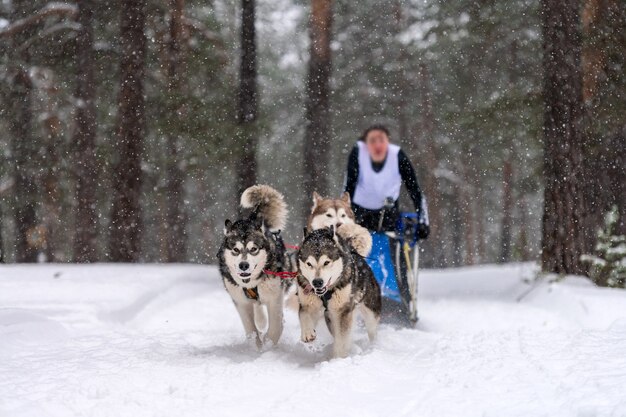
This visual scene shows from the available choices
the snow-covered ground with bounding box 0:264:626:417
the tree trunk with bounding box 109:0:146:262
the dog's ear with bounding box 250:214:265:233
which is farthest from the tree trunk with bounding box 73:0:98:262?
the dog's ear with bounding box 250:214:265:233

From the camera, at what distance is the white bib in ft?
22.8

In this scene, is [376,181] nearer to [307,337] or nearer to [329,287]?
[329,287]

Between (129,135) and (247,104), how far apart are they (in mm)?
2405

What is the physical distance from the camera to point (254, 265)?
5375mm

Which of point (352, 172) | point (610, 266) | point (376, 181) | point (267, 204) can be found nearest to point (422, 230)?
point (376, 181)

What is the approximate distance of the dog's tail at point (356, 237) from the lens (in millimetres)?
5789

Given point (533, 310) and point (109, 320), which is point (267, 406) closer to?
point (109, 320)

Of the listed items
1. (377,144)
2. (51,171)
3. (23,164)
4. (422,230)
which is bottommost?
(422,230)

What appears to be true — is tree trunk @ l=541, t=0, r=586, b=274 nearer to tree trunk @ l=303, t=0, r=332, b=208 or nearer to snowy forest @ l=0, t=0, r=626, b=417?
snowy forest @ l=0, t=0, r=626, b=417

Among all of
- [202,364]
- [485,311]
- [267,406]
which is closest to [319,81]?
[485,311]

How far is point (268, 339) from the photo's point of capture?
585cm

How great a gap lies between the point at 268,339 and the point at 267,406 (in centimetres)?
210

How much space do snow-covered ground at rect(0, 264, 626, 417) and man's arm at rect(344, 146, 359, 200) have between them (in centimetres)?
158

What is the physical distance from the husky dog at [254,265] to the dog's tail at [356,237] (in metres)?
0.63
